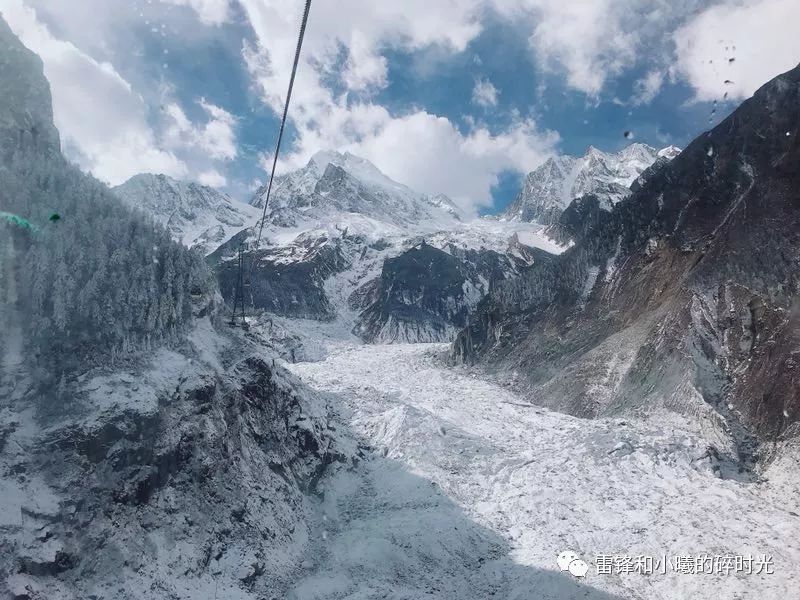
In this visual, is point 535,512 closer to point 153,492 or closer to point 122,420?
point 153,492

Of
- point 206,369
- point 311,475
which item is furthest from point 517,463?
point 206,369

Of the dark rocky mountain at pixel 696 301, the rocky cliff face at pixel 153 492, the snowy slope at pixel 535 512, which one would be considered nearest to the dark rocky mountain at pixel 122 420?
the rocky cliff face at pixel 153 492

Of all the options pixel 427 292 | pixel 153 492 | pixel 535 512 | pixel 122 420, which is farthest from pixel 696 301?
pixel 427 292

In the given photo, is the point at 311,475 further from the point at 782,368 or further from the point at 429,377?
the point at 429,377

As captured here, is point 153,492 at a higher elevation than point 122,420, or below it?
below

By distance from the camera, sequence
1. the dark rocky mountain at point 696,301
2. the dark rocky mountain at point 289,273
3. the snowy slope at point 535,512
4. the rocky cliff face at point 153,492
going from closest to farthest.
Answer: the rocky cliff face at point 153,492
the snowy slope at point 535,512
the dark rocky mountain at point 696,301
the dark rocky mountain at point 289,273

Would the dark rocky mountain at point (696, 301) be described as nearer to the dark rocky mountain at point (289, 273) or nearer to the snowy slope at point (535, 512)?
the snowy slope at point (535, 512)

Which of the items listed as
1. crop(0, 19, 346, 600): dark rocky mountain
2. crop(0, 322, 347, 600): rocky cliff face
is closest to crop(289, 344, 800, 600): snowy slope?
crop(0, 322, 347, 600): rocky cliff face

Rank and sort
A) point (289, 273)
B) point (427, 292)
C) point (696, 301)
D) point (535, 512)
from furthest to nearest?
1. point (289, 273)
2. point (427, 292)
3. point (696, 301)
4. point (535, 512)

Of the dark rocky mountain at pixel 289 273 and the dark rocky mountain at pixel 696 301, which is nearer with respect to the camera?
the dark rocky mountain at pixel 696 301
